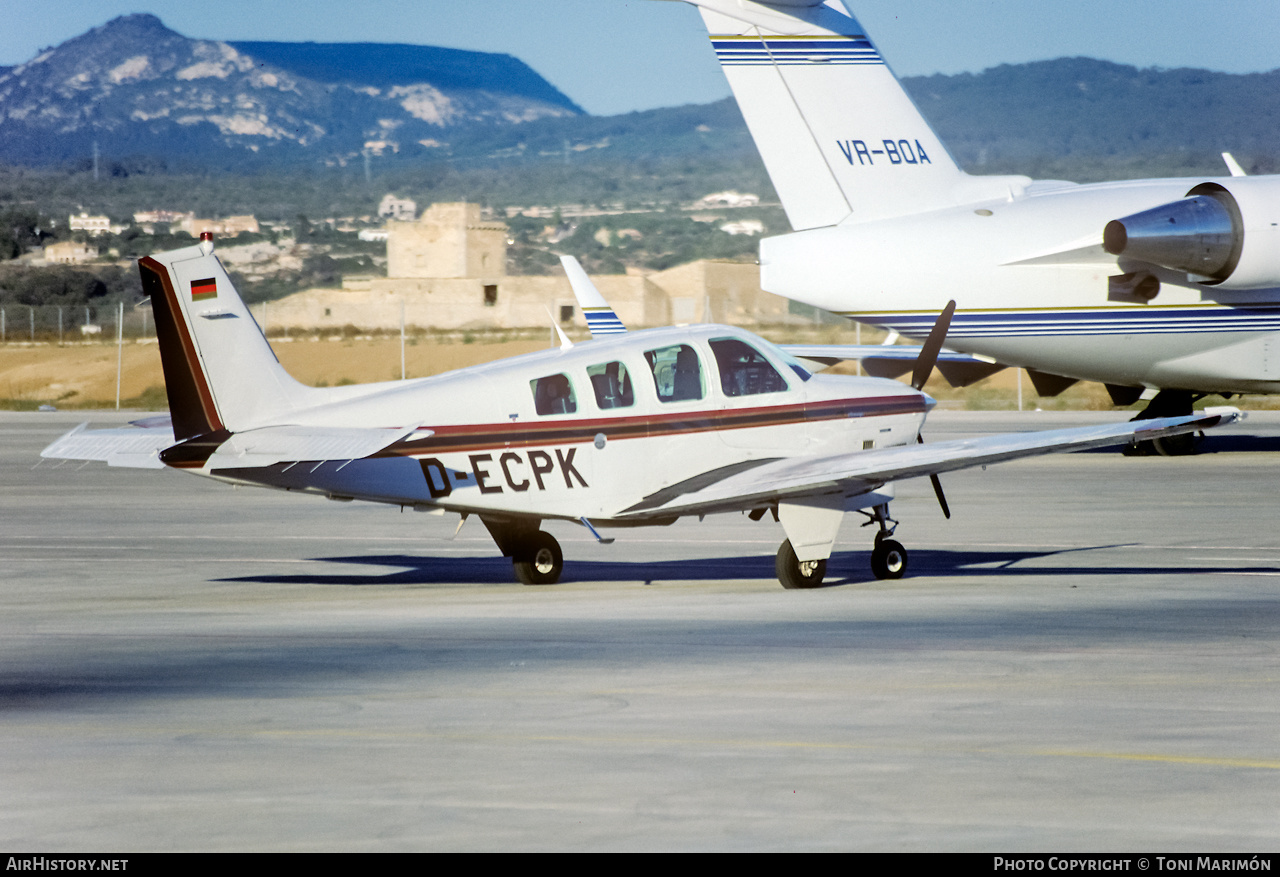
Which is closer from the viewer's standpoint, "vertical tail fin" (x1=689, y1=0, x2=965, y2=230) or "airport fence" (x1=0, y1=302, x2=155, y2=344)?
"vertical tail fin" (x1=689, y1=0, x2=965, y2=230)

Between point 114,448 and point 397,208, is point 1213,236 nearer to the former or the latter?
point 114,448

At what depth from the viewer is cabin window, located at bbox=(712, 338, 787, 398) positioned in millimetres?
15531

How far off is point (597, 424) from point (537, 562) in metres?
1.69

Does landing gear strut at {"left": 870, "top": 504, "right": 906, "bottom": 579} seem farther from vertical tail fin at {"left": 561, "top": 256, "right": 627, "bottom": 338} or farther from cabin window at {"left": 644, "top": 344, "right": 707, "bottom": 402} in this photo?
vertical tail fin at {"left": 561, "top": 256, "right": 627, "bottom": 338}

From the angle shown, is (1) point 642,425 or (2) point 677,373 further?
(2) point 677,373

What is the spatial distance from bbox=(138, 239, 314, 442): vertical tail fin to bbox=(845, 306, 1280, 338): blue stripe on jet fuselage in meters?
16.4

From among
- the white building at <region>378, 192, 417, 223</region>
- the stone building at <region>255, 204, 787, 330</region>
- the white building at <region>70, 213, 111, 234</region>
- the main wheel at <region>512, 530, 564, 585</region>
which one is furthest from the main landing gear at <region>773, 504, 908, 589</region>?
the white building at <region>378, 192, 417, 223</region>

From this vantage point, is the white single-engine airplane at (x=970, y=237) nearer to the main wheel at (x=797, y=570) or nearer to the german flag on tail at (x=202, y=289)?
the main wheel at (x=797, y=570)

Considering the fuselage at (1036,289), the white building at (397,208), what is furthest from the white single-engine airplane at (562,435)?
the white building at (397,208)

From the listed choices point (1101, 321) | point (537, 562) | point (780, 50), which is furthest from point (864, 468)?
point (1101, 321)

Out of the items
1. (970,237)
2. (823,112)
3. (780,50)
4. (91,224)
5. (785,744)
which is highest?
(780,50)

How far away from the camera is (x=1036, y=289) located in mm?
28906
